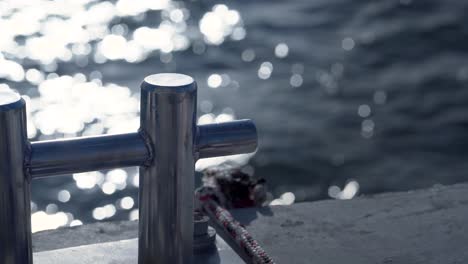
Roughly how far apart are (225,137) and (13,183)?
11.2 inches

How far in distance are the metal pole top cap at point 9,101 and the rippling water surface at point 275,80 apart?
3344mm

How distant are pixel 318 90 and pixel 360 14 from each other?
3.17 ft

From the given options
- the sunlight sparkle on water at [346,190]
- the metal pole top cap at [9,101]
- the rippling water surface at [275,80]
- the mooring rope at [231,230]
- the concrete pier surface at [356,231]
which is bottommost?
the sunlight sparkle on water at [346,190]

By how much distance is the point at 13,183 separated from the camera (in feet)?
4.20

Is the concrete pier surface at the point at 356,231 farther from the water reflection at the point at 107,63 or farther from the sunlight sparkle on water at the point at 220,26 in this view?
the sunlight sparkle on water at the point at 220,26

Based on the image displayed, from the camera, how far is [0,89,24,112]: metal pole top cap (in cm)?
125

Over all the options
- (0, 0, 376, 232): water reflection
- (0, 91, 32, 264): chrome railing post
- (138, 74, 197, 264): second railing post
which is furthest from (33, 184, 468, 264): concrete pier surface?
(0, 0, 376, 232): water reflection

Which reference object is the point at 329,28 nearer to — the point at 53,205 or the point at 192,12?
the point at 192,12

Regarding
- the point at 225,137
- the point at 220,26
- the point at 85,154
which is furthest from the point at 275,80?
the point at 85,154

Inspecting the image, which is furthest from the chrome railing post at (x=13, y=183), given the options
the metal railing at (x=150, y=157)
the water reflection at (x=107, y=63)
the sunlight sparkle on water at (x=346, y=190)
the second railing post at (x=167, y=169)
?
the sunlight sparkle on water at (x=346, y=190)

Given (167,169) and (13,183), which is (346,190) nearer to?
(167,169)

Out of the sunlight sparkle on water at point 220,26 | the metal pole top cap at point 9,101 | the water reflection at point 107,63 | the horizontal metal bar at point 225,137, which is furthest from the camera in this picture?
the sunlight sparkle on water at point 220,26

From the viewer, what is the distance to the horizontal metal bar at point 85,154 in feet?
4.28

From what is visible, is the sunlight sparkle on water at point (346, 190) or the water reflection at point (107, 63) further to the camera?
the sunlight sparkle on water at point (346, 190)
